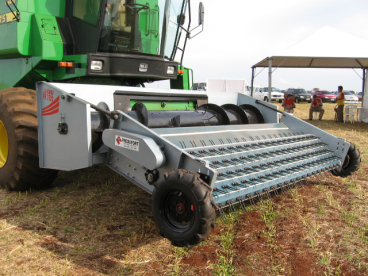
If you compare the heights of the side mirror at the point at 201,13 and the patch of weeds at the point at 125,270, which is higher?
the side mirror at the point at 201,13

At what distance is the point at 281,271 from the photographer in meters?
Answer: 2.16

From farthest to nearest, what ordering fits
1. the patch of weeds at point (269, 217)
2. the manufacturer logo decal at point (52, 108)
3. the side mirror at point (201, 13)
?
the side mirror at point (201, 13) < the manufacturer logo decal at point (52, 108) < the patch of weeds at point (269, 217)

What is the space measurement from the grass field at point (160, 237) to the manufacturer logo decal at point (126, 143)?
0.68m

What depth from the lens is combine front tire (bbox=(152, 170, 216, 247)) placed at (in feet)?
6.61

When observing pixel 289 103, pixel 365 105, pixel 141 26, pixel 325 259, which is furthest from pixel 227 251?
pixel 365 105

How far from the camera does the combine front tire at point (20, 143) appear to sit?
331 cm

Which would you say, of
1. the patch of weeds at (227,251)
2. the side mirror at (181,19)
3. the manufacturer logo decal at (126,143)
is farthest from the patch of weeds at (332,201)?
the side mirror at (181,19)

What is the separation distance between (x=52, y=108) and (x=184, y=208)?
5.36 feet

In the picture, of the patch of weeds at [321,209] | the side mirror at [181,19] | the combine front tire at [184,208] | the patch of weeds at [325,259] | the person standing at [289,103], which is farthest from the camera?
the person standing at [289,103]

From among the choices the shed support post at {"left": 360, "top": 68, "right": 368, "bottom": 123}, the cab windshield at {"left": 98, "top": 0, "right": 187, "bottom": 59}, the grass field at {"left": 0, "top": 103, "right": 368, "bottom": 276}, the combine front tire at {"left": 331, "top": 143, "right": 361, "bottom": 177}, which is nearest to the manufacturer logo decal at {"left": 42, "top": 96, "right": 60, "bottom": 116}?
the grass field at {"left": 0, "top": 103, "right": 368, "bottom": 276}

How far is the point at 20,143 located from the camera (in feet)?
10.8

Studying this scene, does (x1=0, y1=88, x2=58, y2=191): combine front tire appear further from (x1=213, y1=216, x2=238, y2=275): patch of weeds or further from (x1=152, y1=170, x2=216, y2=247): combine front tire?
(x1=213, y1=216, x2=238, y2=275): patch of weeds

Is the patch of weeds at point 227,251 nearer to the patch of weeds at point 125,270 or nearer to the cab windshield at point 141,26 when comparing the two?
the patch of weeds at point 125,270

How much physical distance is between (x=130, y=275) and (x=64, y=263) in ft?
1.53
